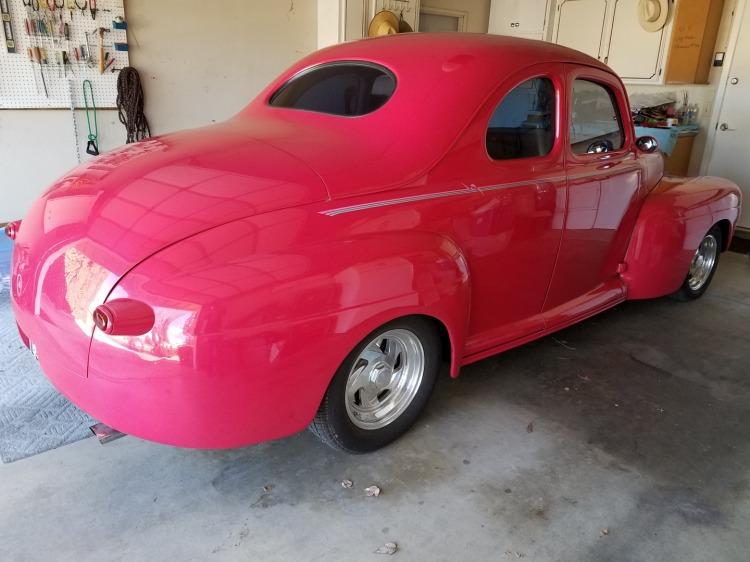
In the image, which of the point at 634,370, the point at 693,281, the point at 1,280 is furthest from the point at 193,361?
the point at 693,281

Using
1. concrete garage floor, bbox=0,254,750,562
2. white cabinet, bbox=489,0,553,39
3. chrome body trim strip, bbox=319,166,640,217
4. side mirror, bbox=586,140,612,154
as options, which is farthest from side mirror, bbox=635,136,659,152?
white cabinet, bbox=489,0,553,39

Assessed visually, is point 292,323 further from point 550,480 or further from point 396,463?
point 550,480

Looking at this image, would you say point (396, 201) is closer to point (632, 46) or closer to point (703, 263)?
point (703, 263)

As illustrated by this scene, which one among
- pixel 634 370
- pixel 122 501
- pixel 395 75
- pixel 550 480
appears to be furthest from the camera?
pixel 634 370

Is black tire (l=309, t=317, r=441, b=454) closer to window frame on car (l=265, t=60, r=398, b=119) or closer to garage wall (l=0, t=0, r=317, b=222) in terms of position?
window frame on car (l=265, t=60, r=398, b=119)

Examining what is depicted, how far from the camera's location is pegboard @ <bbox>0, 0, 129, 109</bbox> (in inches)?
189

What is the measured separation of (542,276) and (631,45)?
4.87 meters

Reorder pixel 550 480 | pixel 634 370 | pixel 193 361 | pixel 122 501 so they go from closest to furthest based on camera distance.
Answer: pixel 193 361, pixel 122 501, pixel 550 480, pixel 634 370

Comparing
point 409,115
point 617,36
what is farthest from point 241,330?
point 617,36

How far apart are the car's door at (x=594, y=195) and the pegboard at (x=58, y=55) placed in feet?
13.9

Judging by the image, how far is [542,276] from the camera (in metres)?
Answer: 2.97

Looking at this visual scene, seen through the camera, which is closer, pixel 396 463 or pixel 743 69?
pixel 396 463

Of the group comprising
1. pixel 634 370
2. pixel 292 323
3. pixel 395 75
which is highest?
pixel 395 75

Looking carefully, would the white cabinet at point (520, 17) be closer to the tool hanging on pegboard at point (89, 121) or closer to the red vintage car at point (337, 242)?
the red vintage car at point (337, 242)
